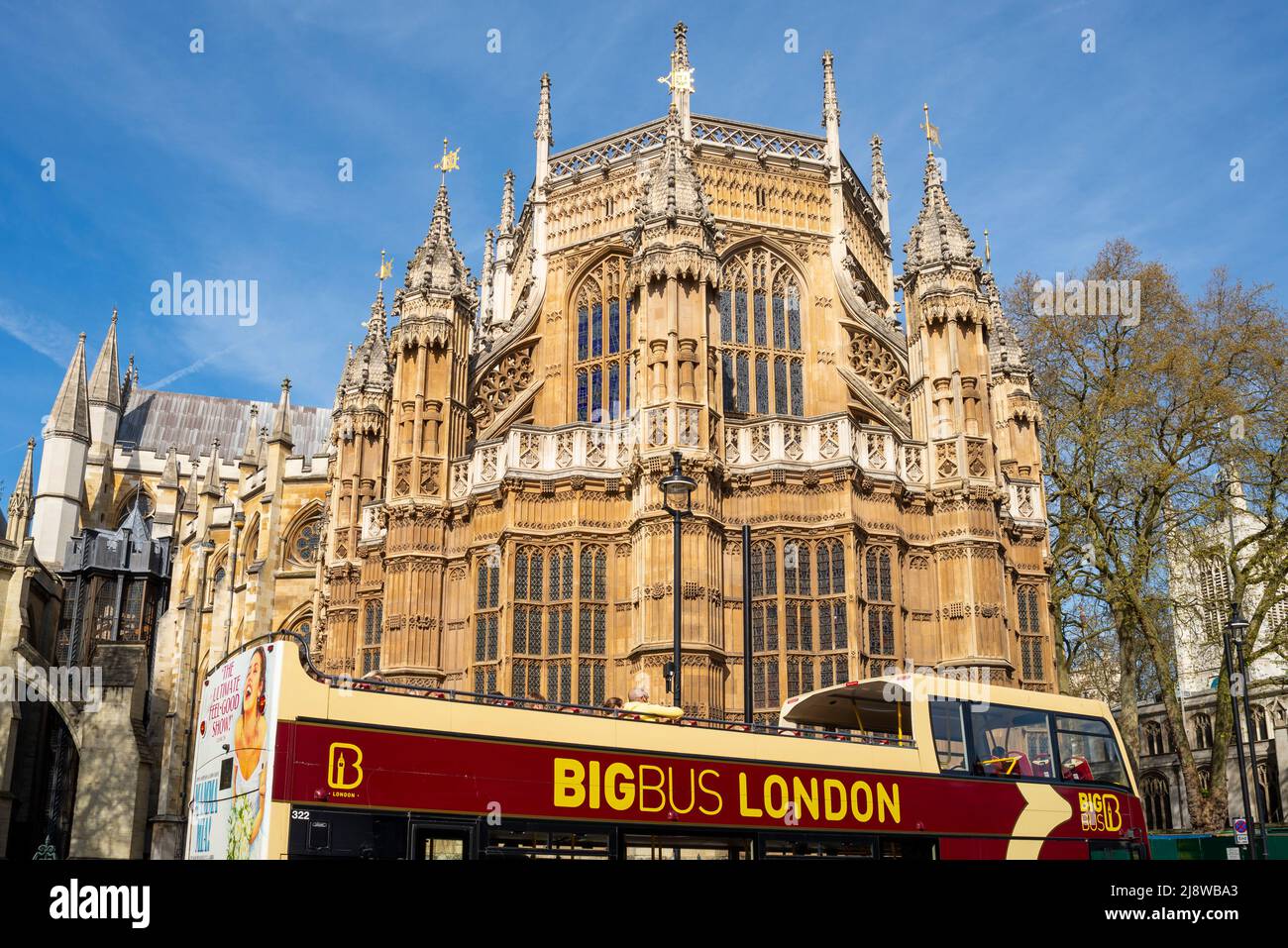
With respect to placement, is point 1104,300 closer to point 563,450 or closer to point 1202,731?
point 563,450

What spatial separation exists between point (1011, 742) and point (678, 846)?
477 cm

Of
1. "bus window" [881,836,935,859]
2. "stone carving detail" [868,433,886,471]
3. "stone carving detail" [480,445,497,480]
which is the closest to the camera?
"bus window" [881,836,935,859]

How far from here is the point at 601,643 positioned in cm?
2655

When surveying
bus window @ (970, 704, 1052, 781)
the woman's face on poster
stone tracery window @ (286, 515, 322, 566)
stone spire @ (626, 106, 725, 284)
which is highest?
stone spire @ (626, 106, 725, 284)

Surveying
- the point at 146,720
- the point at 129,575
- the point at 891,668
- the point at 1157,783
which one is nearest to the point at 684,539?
the point at 891,668

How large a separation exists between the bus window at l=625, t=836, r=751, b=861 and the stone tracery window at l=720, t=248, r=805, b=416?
741 inches

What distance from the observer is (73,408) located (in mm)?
70688

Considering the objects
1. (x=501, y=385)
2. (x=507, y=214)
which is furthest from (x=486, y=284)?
(x=501, y=385)

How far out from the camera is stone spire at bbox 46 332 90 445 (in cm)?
6969

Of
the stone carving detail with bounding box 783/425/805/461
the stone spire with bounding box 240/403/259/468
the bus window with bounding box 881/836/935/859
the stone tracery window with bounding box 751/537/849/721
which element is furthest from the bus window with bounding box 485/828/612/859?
the stone spire with bounding box 240/403/259/468

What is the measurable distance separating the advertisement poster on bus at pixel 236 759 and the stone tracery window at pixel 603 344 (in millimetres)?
19208

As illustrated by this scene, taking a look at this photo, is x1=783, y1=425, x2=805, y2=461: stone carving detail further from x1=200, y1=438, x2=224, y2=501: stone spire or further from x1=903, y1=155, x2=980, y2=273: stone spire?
x1=200, y1=438, x2=224, y2=501: stone spire

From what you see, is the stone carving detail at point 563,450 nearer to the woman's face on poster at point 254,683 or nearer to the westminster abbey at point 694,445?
the westminster abbey at point 694,445

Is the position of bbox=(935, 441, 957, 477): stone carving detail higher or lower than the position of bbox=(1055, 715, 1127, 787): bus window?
higher
